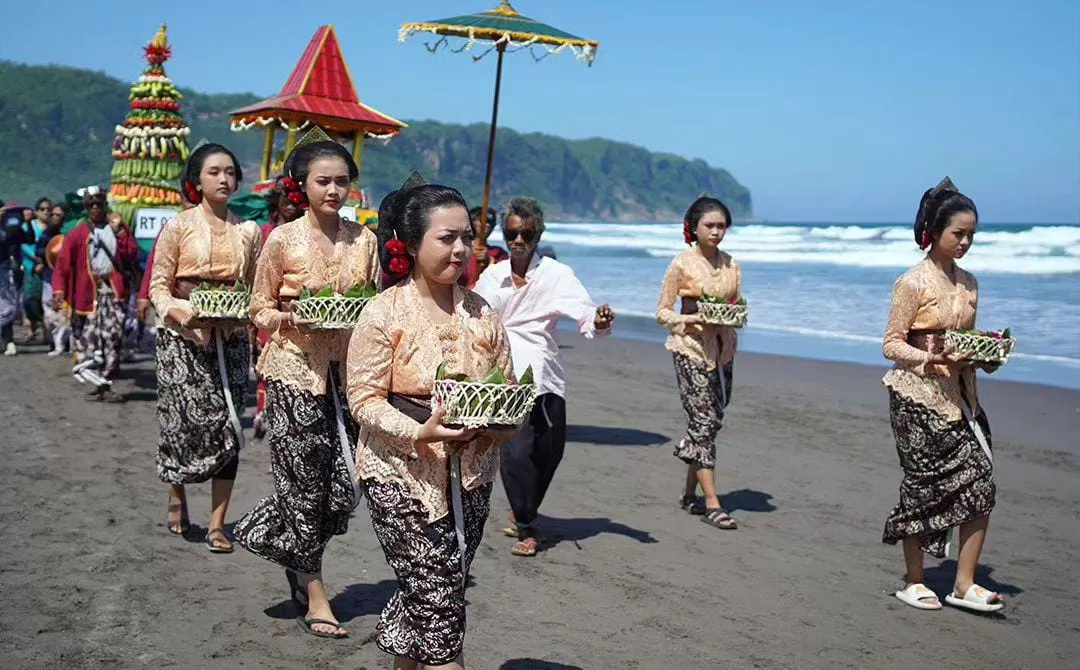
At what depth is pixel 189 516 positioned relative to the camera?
790 cm

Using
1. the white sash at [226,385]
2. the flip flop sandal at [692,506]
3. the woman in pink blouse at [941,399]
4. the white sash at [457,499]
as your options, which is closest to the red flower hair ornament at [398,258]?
the white sash at [457,499]

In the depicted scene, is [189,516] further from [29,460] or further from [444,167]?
[444,167]

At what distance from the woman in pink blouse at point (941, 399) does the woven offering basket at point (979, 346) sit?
0.59 ft

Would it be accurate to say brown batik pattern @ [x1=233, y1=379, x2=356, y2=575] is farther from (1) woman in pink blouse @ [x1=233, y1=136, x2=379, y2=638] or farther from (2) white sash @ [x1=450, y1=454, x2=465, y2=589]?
(2) white sash @ [x1=450, y1=454, x2=465, y2=589]

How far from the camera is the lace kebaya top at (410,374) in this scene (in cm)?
398

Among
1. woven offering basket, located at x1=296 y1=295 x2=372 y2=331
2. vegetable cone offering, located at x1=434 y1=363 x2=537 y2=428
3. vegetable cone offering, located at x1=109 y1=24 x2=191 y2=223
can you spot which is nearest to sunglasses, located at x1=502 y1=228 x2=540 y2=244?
woven offering basket, located at x1=296 y1=295 x2=372 y2=331

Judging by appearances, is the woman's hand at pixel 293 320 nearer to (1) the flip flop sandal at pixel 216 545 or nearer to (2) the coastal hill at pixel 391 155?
(1) the flip flop sandal at pixel 216 545

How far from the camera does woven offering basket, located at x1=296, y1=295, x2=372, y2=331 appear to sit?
512 centimetres

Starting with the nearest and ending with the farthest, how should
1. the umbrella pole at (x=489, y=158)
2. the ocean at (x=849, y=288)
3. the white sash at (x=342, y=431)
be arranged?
1. the white sash at (x=342, y=431)
2. the umbrella pole at (x=489, y=158)
3. the ocean at (x=849, y=288)

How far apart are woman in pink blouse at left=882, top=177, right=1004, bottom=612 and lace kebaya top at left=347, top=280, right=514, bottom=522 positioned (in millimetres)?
2959

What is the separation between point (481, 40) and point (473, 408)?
745 cm

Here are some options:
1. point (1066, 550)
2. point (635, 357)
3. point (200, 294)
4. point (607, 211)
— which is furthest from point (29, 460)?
point (607, 211)

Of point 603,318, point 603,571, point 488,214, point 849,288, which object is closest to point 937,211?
point 603,318

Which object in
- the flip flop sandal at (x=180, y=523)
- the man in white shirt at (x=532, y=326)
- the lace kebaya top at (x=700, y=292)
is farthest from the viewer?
the lace kebaya top at (x=700, y=292)
